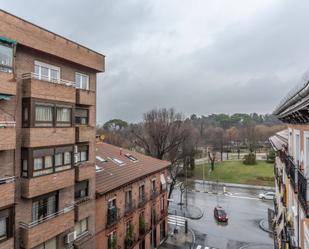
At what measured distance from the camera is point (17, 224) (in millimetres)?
10578

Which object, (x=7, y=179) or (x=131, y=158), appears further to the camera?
(x=131, y=158)

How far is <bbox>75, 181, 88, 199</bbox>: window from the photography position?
14273 millimetres

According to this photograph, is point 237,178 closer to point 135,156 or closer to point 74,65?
point 135,156

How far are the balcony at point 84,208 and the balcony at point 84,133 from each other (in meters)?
3.47

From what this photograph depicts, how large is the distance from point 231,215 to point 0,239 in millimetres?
30181

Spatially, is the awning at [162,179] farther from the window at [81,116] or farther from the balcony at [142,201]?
the window at [81,116]

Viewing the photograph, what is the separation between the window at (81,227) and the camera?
1426 centimetres

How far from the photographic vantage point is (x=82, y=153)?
48.0 feet

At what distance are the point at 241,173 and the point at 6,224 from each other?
2126 inches

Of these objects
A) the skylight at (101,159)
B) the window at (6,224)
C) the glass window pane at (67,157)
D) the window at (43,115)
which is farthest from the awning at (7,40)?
the skylight at (101,159)

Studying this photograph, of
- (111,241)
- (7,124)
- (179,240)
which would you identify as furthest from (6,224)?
(179,240)

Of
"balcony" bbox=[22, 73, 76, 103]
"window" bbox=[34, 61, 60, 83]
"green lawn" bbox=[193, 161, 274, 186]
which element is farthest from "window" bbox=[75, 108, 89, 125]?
"green lawn" bbox=[193, 161, 274, 186]

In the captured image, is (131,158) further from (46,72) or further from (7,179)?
(7,179)

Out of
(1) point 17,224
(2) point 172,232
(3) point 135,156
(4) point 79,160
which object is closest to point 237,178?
(2) point 172,232
